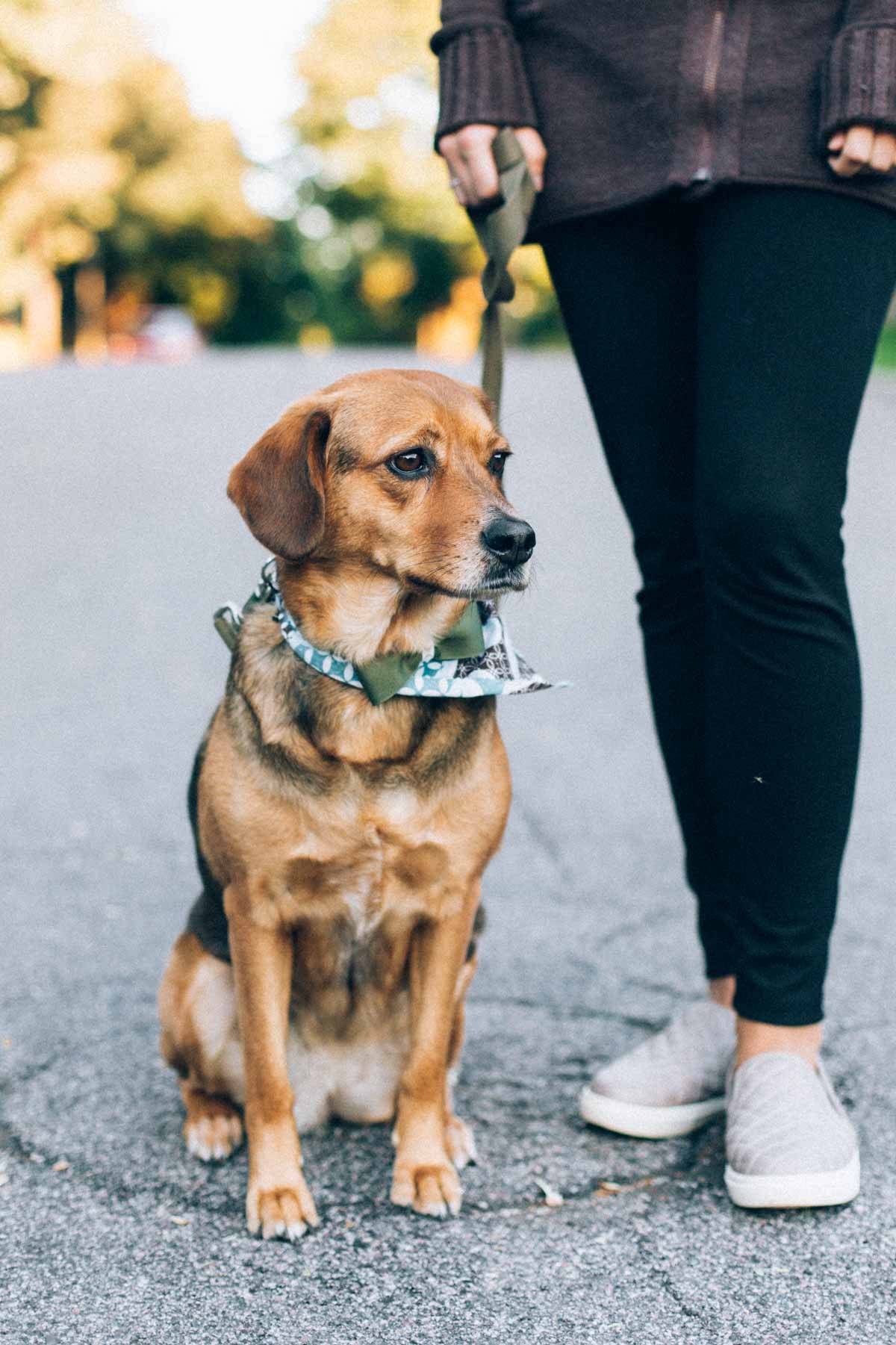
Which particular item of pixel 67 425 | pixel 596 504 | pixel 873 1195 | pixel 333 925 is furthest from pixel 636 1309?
pixel 67 425

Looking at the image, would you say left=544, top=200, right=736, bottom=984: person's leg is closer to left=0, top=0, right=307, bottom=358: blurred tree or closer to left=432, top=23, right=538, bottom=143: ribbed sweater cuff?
left=432, top=23, right=538, bottom=143: ribbed sweater cuff

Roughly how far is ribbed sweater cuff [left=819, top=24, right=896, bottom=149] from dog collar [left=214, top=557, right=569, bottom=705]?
1003 millimetres

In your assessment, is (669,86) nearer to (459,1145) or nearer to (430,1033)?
(430,1033)

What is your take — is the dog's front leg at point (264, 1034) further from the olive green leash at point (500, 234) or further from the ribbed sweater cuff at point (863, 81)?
the ribbed sweater cuff at point (863, 81)

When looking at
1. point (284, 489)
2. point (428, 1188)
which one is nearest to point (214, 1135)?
point (428, 1188)

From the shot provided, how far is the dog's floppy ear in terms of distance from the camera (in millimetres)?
2537

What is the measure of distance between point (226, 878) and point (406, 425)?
0.85 metres

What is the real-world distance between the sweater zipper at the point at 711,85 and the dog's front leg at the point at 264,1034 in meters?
1.42

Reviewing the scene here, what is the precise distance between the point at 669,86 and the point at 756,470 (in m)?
0.68

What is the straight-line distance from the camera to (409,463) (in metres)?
2.69

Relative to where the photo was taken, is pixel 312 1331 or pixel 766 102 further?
pixel 766 102

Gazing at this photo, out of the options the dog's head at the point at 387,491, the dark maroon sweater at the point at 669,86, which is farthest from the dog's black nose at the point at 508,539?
the dark maroon sweater at the point at 669,86

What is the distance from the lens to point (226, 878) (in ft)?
8.46

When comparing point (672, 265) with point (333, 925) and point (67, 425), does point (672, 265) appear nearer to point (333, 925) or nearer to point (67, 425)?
point (333, 925)
